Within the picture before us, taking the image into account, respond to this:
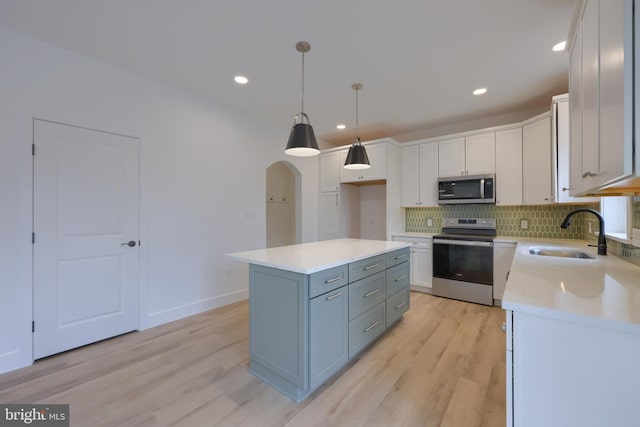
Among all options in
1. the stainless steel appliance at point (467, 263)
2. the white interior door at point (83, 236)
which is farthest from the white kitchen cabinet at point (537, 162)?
the white interior door at point (83, 236)

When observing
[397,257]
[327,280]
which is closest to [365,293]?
[327,280]

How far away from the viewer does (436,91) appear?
315cm

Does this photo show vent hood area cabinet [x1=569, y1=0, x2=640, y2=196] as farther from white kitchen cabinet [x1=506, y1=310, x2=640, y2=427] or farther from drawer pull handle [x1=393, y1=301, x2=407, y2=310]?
drawer pull handle [x1=393, y1=301, x2=407, y2=310]

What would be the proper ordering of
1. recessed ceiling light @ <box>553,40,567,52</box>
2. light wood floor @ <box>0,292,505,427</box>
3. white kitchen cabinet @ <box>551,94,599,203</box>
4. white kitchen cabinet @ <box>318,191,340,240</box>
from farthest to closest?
white kitchen cabinet @ <box>318,191,340,240</box> < white kitchen cabinet @ <box>551,94,599,203</box> < recessed ceiling light @ <box>553,40,567,52</box> < light wood floor @ <box>0,292,505,427</box>

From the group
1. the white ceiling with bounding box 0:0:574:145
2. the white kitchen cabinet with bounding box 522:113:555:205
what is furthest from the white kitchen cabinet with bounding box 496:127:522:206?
the white ceiling with bounding box 0:0:574:145

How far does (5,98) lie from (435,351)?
4.21 metres

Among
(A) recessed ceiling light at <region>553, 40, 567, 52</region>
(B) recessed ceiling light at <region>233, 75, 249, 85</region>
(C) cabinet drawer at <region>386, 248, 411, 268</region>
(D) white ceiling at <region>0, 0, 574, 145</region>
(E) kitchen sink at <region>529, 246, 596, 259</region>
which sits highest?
(B) recessed ceiling light at <region>233, 75, 249, 85</region>

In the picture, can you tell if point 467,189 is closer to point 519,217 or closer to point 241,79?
point 519,217

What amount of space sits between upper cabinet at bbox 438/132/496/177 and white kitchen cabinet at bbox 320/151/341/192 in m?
1.69

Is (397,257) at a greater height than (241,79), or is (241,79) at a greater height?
(241,79)

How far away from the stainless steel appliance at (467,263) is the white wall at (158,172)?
2700 mm

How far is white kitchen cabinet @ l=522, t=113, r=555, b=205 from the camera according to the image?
314 centimetres

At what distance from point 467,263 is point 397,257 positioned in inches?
56.8

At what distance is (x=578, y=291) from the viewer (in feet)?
3.70
